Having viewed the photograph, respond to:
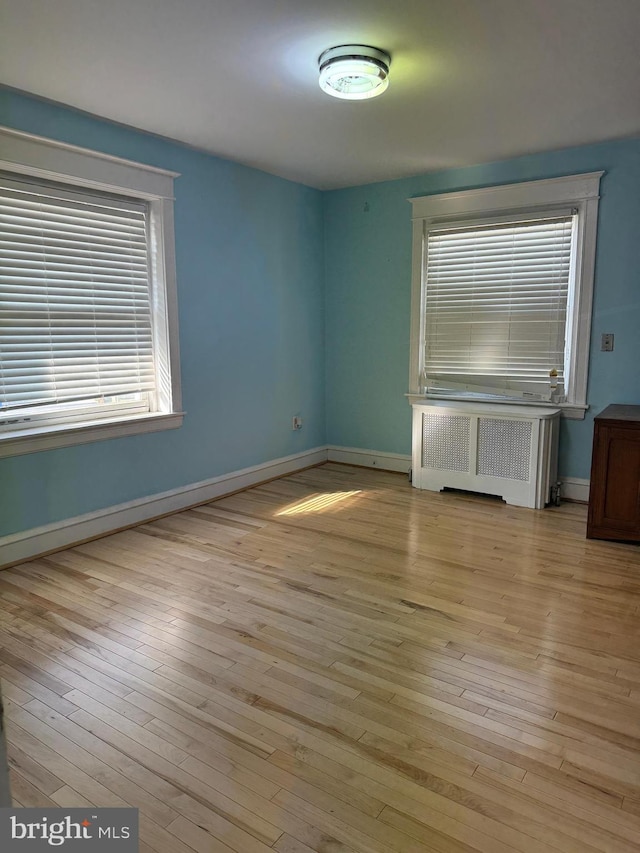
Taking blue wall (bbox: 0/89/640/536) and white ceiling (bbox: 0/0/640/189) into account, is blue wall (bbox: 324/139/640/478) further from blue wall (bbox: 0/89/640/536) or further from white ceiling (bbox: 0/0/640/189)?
white ceiling (bbox: 0/0/640/189)

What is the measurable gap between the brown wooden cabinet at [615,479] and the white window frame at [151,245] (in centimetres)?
287

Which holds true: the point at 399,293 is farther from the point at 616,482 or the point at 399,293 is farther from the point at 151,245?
the point at 616,482

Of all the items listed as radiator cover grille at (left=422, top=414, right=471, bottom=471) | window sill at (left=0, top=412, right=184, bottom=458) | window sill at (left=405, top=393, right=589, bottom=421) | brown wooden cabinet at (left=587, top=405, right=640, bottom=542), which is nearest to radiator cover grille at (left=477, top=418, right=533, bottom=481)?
radiator cover grille at (left=422, top=414, right=471, bottom=471)

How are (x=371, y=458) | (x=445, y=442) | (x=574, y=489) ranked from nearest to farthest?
(x=574, y=489), (x=445, y=442), (x=371, y=458)

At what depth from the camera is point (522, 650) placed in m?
2.44

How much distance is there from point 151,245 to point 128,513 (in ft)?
6.10

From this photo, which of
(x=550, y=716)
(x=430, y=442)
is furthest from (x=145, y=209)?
(x=550, y=716)

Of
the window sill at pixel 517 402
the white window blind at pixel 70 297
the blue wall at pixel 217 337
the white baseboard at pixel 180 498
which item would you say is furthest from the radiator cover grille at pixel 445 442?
the white window blind at pixel 70 297

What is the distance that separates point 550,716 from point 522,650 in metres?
0.42

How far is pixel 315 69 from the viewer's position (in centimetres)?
280

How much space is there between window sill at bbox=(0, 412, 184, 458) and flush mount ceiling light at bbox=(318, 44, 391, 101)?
232 cm

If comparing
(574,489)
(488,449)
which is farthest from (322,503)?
(574,489)

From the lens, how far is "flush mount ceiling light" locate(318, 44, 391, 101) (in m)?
2.61

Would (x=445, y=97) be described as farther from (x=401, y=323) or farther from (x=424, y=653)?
(x=424, y=653)
